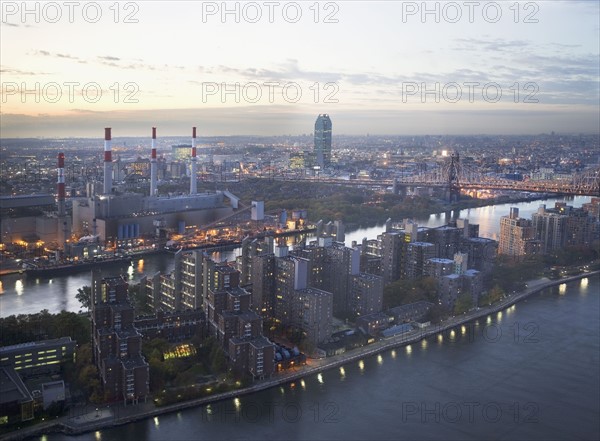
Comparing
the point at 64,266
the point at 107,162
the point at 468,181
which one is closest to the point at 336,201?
the point at 107,162

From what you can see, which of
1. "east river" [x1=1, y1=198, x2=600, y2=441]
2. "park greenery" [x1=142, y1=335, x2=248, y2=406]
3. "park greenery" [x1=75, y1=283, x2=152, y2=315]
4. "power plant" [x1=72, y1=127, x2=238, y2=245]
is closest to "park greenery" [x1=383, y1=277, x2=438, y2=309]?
"east river" [x1=1, y1=198, x2=600, y2=441]

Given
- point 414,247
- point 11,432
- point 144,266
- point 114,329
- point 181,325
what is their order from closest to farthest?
point 11,432, point 114,329, point 181,325, point 414,247, point 144,266

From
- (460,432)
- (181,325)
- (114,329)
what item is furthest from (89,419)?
(460,432)

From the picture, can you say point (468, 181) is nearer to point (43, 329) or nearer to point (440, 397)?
point (440, 397)

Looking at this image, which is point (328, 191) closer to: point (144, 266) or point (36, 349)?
point (144, 266)

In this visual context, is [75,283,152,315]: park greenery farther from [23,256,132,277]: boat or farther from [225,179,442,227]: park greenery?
[225,179,442,227]: park greenery

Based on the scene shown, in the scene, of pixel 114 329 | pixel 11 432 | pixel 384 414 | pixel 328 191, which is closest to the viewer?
pixel 11 432
